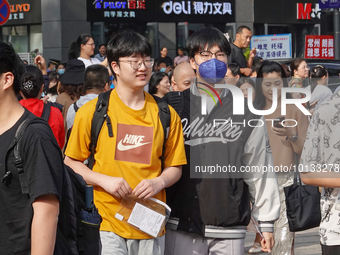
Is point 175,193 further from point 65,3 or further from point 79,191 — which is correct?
point 65,3

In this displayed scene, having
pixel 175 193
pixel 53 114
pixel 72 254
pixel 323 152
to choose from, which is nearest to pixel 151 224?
pixel 175 193

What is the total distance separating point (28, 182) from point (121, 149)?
40.7 inches

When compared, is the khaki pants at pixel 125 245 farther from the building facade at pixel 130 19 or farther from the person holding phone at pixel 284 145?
the building facade at pixel 130 19

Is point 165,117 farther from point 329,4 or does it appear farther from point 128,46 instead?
point 329,4

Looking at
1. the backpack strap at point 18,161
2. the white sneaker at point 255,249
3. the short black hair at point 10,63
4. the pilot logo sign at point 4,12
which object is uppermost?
the pilot logo sign at point 4,12

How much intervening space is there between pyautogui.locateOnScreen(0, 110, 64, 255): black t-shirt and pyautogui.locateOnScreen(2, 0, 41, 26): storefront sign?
21.7 metres

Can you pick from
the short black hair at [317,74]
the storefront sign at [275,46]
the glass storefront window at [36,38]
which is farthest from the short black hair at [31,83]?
the glass storefront window at [36,38]

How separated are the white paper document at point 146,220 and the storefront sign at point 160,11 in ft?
66.7

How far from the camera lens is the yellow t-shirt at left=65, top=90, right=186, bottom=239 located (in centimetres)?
336

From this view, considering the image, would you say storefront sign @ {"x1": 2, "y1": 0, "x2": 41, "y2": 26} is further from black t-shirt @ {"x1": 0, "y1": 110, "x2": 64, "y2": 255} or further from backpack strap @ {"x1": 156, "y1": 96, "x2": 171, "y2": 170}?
black t-shirt @ {"x1": 0, "y1": 110, "x2": 64, "y2": 255}

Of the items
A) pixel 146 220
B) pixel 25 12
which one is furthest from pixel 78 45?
pixel 25 12

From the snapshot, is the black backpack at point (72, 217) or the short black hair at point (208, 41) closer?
the black backpack at point (72, 217)

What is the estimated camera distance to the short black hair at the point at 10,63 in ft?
8.16

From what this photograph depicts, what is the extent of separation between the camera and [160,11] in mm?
24375
